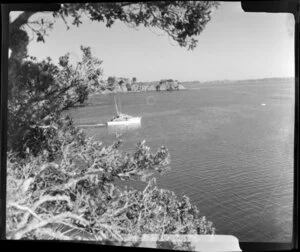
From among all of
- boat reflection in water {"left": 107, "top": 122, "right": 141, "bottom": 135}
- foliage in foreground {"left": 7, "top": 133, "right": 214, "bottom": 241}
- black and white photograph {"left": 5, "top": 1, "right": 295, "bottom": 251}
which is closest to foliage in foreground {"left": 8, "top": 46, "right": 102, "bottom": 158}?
black and white photograph {"left": 5, "top": 1, "right": 295, "bottom": 251}

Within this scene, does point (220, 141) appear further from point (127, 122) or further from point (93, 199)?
point (93, 199)

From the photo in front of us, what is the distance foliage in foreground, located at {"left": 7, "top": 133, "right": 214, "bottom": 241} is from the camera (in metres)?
2.58

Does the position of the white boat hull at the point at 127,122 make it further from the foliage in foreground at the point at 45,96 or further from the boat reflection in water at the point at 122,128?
the foliage in foreground at the point at 45,96

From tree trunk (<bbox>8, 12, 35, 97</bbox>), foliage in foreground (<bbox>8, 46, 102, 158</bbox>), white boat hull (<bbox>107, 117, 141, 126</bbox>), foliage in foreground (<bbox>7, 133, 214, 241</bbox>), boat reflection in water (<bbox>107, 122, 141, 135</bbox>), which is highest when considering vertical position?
tree trunk (<bbox>8, 12, 35, 97</bbox>)

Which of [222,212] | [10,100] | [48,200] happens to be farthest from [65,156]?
[222,212]

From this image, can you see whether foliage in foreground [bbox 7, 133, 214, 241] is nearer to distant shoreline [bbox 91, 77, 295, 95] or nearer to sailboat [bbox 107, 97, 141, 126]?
sailboat [bbox 107, 97, 141, 126]

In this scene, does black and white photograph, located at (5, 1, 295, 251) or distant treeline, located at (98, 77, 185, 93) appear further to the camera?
distant treeline, located at (98, 77, 185, 93)

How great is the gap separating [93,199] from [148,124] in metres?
0.66

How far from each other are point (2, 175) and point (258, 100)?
178 cm

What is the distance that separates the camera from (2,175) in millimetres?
2277

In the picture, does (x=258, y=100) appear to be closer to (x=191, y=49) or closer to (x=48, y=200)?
(x=191, y=49)

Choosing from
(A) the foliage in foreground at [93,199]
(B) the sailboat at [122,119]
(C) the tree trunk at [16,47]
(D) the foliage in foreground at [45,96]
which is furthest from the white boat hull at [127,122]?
(C) the tree trunk at [16,47]

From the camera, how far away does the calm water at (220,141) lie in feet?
8.66

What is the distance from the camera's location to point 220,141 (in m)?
2.83
